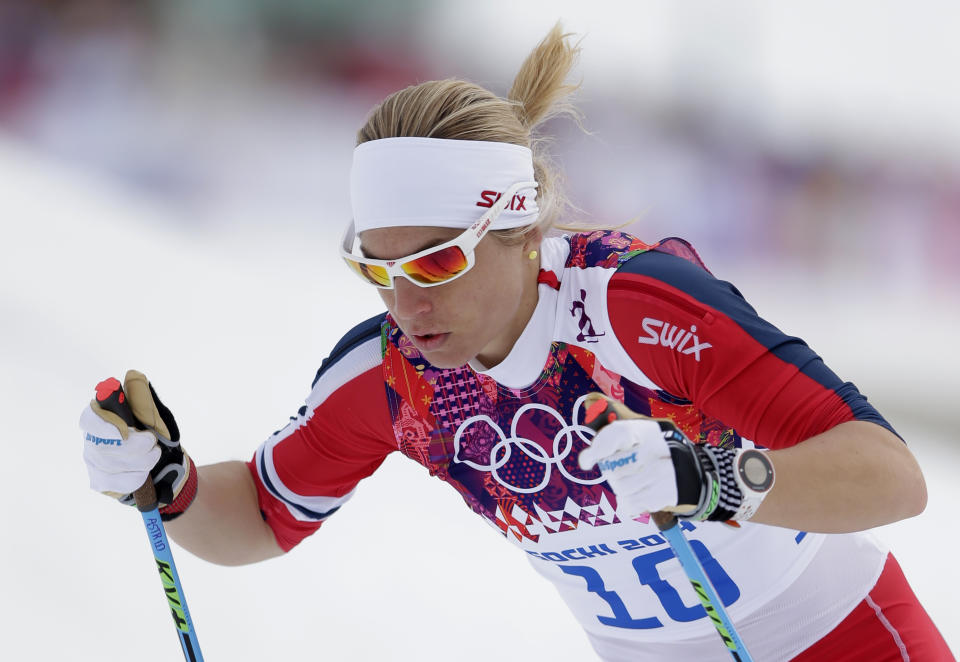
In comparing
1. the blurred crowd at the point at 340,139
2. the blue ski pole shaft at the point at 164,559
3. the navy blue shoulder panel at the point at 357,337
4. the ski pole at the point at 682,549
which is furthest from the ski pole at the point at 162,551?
Answer: the blurred crowd at the point at 340,139

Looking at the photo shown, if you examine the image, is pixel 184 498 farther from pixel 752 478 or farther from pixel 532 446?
pixel 752 478

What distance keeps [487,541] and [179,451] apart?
1975mm

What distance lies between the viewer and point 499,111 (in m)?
1.88

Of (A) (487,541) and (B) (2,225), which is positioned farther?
(B) (2,225)

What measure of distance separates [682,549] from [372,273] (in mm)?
727

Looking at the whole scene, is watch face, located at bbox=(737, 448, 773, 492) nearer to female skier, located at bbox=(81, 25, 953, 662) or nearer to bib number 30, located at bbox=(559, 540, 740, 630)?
female skier, located at bbox=(81, 25, 953, 662)

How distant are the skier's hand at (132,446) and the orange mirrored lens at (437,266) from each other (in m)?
0.65

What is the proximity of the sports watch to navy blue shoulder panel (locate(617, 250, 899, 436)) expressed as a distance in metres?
0.17

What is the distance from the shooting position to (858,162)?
5.88m

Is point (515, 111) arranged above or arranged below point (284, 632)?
above

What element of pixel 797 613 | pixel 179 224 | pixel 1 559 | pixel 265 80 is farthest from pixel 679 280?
pixel 265 80

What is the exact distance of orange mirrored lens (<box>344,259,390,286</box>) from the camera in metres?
1.73

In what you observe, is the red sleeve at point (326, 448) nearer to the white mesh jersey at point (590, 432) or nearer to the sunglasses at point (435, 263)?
the white mesh jersey at point (590, 432)

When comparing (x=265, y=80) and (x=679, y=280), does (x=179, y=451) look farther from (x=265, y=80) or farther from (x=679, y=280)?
(x=265, y=80)
